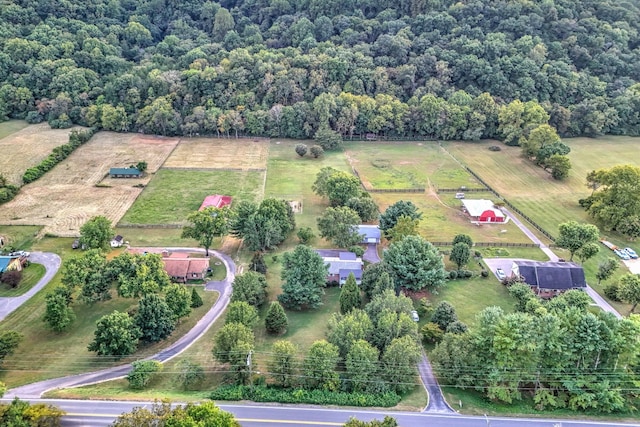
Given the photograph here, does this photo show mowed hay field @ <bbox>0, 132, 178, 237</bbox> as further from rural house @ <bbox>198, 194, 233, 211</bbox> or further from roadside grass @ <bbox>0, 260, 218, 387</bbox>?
roadside grass @ <bbox>0, 260, 218, 387</bbox>

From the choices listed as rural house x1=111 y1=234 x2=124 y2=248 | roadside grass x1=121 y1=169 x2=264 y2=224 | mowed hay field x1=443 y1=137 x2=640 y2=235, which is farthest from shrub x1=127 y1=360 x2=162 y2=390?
mowed hay field x1=443 y1=137 x2=640 y2=235

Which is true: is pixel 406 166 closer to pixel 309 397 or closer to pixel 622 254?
pixel 622 254

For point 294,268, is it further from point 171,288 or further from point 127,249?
point 127,249

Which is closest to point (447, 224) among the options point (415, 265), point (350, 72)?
point (415, 265)

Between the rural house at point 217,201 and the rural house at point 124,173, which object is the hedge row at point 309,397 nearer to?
the rural house at point 217,201

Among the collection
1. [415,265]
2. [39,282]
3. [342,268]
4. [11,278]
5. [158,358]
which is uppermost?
[415,265]

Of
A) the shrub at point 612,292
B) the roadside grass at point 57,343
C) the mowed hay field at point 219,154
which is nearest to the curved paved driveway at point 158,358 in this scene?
the roadside grass at point 57,343
